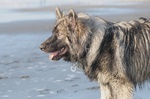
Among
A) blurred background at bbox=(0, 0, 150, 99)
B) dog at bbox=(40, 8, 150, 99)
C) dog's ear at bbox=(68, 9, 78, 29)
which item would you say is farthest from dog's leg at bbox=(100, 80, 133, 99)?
dog's ear at bbox=(68, 9, 78, 29)

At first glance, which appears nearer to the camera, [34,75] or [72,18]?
[72,18]

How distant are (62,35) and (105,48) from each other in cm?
70

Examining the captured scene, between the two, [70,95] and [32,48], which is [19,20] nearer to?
[32,48]

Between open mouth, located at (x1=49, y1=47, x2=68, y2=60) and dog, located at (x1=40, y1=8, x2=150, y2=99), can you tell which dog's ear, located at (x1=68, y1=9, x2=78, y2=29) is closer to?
dog, located at (x1=40, y1=8, x2=150, y2=99)

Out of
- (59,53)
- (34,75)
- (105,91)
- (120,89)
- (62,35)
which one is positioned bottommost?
(34,75)

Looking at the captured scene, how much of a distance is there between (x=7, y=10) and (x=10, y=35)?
7.79m

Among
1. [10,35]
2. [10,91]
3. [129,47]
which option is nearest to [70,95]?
[10,91]

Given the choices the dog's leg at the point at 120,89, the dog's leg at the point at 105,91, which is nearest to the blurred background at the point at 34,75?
the dog's leg at the point at 105,91

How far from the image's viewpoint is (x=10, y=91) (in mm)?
8086

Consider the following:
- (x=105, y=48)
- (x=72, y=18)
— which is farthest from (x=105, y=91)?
(x=72, y=18)

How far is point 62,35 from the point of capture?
6.11 meters

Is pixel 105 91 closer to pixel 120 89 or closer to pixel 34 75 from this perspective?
pixel 120 89

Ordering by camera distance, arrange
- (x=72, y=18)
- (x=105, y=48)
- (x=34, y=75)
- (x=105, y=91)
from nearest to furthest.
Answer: (x=72, y=18) < (x=105, y=48) < (x=105, y=91) < (x=34, y=75)

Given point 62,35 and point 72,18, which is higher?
point 72,18
